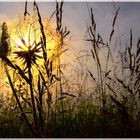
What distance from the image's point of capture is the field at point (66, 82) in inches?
65.9

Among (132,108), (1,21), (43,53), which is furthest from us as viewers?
(1,21)

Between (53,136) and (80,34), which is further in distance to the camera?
(80,34)

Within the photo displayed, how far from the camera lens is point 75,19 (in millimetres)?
1896

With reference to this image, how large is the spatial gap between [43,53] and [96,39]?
0.33 m

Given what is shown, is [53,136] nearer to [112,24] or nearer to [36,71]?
[36,71]

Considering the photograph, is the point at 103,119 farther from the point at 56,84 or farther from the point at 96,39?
the point at 96,39

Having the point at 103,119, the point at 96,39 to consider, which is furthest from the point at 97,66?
the point at 103,119

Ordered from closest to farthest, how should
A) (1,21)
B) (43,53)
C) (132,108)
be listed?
(43,53) < (132,108) < (1,21)

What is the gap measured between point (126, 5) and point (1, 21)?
26.8 inches

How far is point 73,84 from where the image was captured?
189cm

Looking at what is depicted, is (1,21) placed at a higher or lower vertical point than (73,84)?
higher

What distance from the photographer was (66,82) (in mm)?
1852

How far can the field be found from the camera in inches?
65.9

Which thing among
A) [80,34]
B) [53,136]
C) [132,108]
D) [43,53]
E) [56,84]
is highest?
[80,34]
